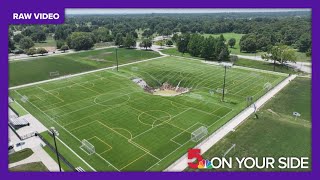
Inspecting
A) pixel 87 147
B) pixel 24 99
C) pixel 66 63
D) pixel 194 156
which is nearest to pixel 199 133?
pixel 194 156

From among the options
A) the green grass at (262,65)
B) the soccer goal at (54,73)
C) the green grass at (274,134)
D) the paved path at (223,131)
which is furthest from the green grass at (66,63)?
the green grass at (274,134)

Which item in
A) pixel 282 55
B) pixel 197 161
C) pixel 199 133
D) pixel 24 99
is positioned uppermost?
pixel 282 55

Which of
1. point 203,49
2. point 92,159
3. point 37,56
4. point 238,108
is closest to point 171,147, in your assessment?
point 92,159

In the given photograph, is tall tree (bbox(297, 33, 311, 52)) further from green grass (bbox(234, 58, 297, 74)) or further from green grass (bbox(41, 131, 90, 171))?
green grass (bbox(41, 131, 90, 171))

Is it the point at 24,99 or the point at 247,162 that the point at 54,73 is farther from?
the point at 247,162

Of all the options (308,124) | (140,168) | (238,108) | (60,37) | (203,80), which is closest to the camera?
(140,168)

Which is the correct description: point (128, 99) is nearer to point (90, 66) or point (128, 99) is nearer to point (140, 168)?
point (140, 168)
